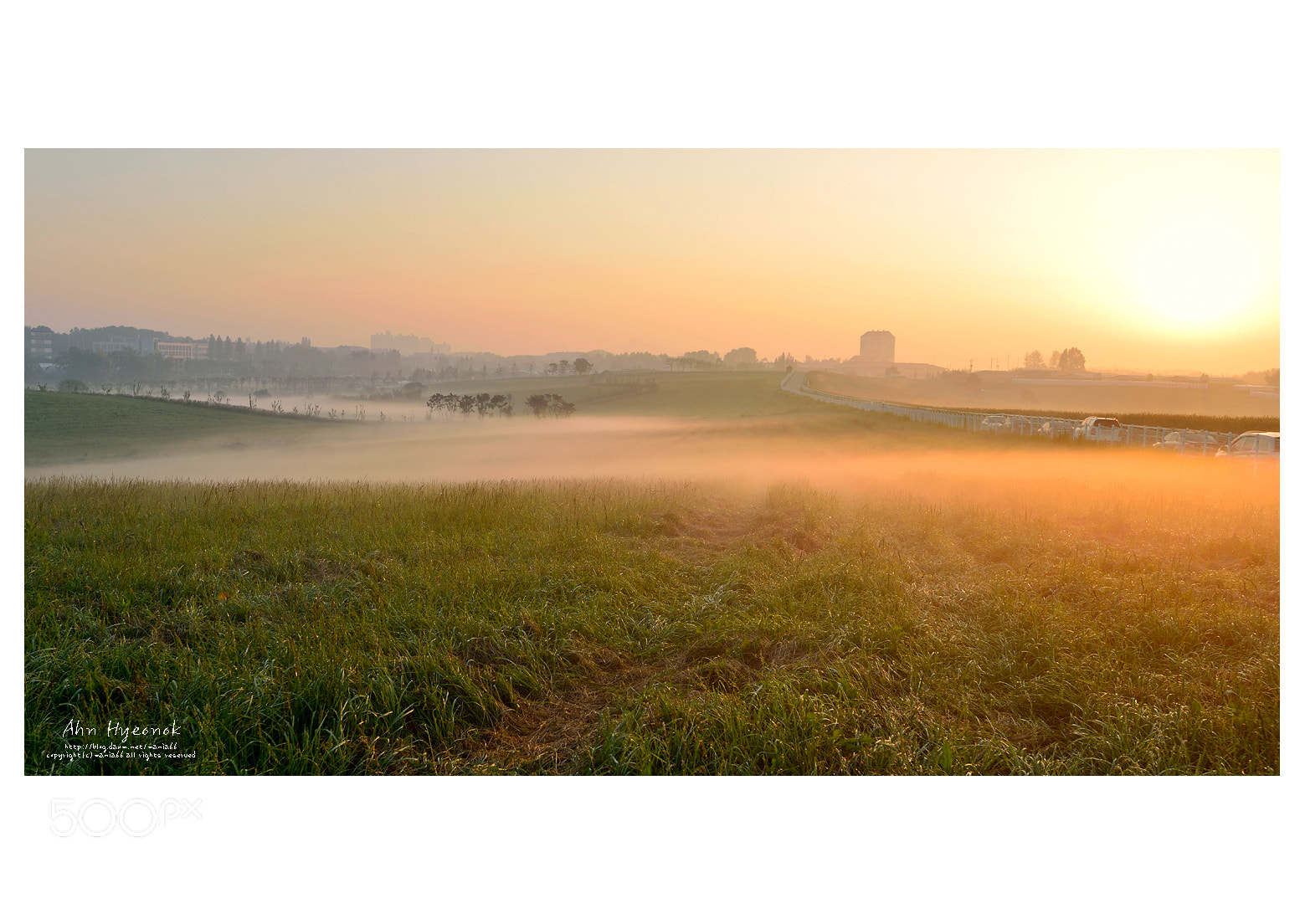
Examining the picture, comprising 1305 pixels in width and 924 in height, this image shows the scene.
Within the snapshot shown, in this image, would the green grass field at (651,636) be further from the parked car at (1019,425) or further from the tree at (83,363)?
the parked car at (1019,425)

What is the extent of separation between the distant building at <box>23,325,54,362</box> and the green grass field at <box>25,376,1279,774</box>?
108 centimetres

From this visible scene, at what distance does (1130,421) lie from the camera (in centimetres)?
2650

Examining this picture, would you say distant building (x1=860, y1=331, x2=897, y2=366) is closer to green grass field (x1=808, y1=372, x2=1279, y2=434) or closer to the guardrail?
green grass field (x1=808, y1=372, x2=1279, y2=434)

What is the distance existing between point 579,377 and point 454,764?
17826mm

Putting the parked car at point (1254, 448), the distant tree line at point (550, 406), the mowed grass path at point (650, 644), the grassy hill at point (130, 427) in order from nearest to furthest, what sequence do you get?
the mowed grass path at point (650, 644)
the parked car at point (1254, 448)
the grassy hill at point (130, 427)
the distant tree line at point (550, 406)

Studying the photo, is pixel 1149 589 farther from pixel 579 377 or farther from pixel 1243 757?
pixel 579 377

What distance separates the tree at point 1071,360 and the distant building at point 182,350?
1541 centimetres

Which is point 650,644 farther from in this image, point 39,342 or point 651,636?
point 39,342

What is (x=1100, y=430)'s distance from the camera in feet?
80.1

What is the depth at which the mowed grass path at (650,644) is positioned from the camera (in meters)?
3.98

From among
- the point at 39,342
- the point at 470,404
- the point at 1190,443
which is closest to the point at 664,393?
the point at 470,404

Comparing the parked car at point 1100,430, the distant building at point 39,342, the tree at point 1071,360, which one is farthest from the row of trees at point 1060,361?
the distant building at point 39,342

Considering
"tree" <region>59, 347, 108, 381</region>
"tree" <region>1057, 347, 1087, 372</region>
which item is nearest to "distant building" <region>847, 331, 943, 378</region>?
"tree" <region>1057, 347, 1087, 372</region>

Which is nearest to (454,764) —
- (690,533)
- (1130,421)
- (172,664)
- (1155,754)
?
(172,664)
